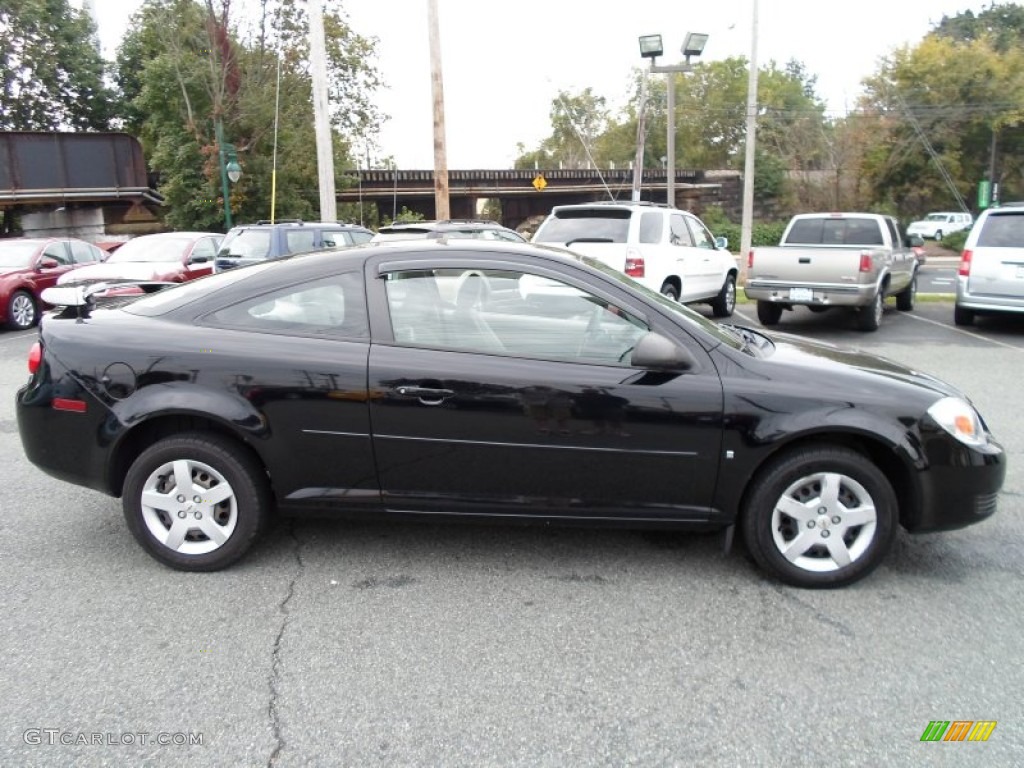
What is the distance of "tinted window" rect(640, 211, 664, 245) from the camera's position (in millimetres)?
10734

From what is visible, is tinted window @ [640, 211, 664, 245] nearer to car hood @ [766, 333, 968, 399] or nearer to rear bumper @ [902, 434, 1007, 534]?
car hood @ [766, 333, 968, 399]

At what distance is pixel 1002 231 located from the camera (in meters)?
10.8

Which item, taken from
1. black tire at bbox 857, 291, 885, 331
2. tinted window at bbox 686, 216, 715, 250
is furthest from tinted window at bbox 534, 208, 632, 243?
black tire at bbox 857, 291, 885, 331

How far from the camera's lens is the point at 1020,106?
38000mm

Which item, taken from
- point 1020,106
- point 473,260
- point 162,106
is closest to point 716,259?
point 473,260

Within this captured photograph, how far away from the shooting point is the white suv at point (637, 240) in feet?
34.2

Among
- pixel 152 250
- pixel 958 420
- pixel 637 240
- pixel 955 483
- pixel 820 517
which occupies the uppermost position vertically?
pixel 637 240

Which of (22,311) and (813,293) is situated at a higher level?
(813,293)

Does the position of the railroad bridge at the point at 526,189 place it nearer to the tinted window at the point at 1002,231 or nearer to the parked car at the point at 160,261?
the parked car at the point at 160,261

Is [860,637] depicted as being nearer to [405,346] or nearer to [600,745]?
[600,745]

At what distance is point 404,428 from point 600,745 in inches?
62.6

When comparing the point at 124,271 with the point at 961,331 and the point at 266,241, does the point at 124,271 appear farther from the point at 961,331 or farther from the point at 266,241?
the point at 961,331

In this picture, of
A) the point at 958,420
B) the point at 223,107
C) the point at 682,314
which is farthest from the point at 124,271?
the point at 223,107

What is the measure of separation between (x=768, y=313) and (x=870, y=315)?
1.53m
